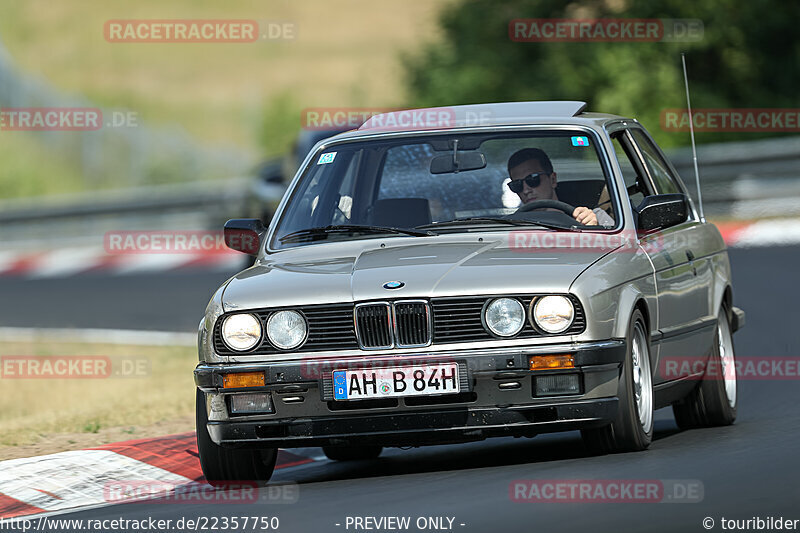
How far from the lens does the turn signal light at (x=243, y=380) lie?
744 cm

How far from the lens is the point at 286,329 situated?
7.48 meters

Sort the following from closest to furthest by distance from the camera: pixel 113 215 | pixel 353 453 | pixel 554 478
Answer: pixel 554 478 → pixel 353 453 → pixel 113 215

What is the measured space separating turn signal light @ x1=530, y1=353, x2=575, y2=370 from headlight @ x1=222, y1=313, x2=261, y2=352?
4.12 feet

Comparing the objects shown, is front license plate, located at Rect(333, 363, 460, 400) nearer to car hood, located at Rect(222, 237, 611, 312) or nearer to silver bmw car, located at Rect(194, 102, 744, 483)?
silver bmw car, located at Rect(194, 102, 744, 483)

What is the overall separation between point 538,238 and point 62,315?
1281 centimetres

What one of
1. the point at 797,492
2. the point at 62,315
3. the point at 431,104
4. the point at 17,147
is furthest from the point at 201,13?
the point at 797,492

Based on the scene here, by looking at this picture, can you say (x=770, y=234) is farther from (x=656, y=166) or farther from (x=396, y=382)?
(x=396, y=382)

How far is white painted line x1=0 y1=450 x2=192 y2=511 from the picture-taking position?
8.02 m

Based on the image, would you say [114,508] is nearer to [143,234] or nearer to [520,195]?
[520,195]

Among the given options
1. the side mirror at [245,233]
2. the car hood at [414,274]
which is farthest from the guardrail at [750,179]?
the car hood at [414,274]

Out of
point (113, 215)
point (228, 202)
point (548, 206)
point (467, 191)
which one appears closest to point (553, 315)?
point (548, 206)

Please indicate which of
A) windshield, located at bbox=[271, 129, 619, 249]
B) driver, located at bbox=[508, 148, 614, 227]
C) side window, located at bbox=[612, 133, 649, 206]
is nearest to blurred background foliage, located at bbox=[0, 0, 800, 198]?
side window, located at bbox=[612, 133, 649, 206]

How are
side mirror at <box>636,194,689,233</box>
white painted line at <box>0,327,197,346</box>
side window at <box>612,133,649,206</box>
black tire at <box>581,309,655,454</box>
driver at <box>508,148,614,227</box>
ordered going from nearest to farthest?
black tire at <box>581,309,655,454</box> → side mirror at <box>636,194,689,233</box> → driver at <box>508,148,614,227</box> → side window at <box>612,133,649,206</box> → white painted line at <box>0,327,197,346</box>

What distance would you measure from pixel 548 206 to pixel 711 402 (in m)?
1.61
